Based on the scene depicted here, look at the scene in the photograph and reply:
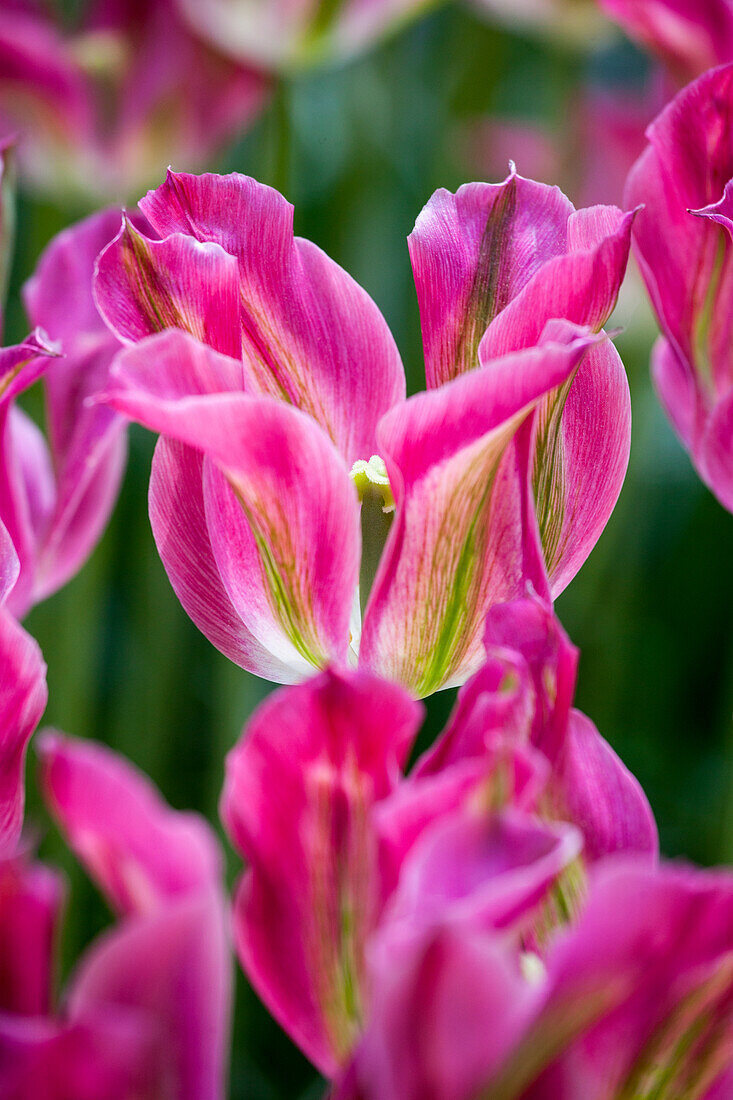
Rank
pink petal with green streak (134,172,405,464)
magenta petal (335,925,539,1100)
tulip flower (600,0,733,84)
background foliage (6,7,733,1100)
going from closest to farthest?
magenta petal (335,925,539,1100)
pink petal with green streak (134,172,405,464)
tulip flower (600,0,733,84)
background foliage (6,7,733,1100)

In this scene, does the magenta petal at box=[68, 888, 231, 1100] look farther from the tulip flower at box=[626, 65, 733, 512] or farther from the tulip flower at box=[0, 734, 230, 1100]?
the tulip flower at box=[626, 65, 733, 512]

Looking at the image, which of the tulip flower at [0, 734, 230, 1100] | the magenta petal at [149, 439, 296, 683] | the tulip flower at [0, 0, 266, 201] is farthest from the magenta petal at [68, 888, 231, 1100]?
the tulip flower at [0, 0, 266, 201]

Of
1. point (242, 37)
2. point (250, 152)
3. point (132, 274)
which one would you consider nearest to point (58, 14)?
point (242, 37)

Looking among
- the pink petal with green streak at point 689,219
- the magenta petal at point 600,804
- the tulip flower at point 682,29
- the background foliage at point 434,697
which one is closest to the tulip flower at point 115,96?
the background foliage at point 434,697

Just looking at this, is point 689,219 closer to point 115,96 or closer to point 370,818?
point 370,818

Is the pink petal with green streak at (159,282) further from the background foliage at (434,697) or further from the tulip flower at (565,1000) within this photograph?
the background foliage at (434,697)

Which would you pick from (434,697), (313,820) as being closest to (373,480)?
(313,820)
